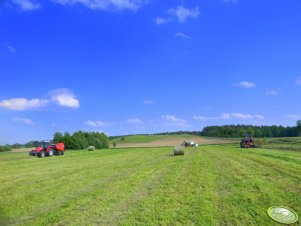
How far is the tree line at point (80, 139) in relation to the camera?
8038 cm

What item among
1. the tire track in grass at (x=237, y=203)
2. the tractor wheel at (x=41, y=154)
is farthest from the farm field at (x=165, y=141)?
the tire track in grass at (x=237, y=203)

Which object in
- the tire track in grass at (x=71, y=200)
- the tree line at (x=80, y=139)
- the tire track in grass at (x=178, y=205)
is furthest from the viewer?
the tree line at (x=80, y=139)

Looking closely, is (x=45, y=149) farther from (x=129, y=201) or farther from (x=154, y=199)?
(x=154, y=199)

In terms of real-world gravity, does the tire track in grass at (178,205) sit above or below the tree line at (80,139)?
below

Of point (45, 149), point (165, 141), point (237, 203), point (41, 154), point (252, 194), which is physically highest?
point (165, 141)

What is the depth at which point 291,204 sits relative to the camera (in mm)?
8820

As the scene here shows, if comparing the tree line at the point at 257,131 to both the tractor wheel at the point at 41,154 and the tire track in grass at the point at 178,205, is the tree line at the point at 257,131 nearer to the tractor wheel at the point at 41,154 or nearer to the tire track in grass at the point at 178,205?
the tractor wheel at the point at 41,154

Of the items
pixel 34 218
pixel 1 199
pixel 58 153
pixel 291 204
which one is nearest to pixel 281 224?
pixel 291 204

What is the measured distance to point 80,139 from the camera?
8256cm

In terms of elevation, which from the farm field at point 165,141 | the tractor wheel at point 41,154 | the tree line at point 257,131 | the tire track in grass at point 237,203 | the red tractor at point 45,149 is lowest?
the tire track in grass at point 237,203

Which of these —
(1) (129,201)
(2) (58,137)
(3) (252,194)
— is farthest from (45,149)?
(2) (58,137)

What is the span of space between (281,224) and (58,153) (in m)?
36.1

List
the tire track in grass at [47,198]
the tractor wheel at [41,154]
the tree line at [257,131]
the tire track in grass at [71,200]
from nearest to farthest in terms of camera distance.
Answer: the tire track in grass at [71,200], the tire track in grass at [47,198], the tractor wheel at [41,154], the tree line at [257,131]

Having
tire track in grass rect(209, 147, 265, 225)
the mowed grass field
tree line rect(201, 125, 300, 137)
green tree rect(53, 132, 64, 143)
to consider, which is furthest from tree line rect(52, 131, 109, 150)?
tire track in grass rect(209, 147, 265, 225)
